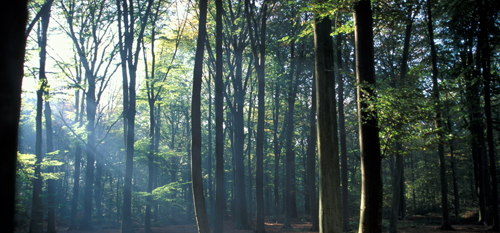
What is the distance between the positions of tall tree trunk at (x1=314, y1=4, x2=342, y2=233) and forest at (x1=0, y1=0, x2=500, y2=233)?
29 millimetres

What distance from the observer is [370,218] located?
5383mm

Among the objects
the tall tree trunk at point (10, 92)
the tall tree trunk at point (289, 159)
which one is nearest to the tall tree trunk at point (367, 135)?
the tall tree trunk at point (10, 92)

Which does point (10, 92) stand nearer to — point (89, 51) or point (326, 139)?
point (326, 139)

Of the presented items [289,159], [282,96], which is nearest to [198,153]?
[289,159]

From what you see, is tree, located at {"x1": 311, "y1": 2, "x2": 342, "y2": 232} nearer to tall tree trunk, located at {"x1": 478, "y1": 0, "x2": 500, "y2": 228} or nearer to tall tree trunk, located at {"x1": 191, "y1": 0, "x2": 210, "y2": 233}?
tall tree trunk, located at {"x1": 191, "y1": 0, "x2": 210, "y2": 233}

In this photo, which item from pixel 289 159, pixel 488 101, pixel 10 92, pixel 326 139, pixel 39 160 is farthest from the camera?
pixel 289 159

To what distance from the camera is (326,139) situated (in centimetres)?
592

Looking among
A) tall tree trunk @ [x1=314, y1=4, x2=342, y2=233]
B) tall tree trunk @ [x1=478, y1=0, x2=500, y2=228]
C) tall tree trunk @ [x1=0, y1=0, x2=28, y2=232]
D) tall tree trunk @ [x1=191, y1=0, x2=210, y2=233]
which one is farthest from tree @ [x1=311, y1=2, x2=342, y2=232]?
tall tree trunk @ [x1=478, y1=0, x2=500, y2=228]

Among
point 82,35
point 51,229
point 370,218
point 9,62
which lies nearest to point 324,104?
point 370,218

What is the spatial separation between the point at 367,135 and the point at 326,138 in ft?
2.62

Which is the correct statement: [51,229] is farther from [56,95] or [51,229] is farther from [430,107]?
[430,107]

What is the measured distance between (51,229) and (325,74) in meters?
17.6

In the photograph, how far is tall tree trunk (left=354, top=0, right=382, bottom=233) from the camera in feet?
17.7

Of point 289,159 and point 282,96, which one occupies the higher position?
point 282,96
